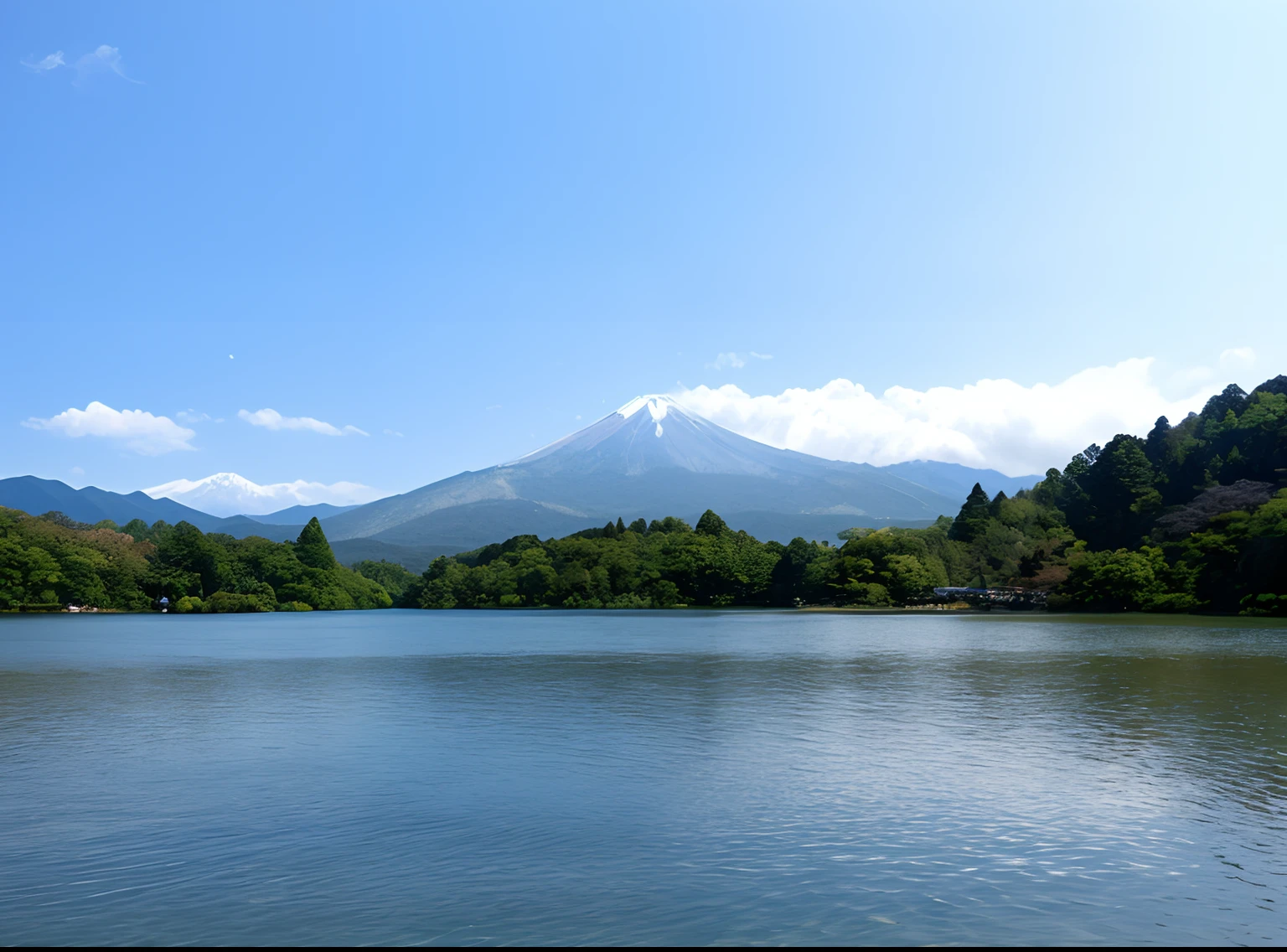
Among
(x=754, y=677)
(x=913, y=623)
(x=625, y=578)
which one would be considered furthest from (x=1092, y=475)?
(x=754, y=677)

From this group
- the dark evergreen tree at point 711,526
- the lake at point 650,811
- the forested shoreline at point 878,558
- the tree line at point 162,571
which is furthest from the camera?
the dark evergreen tree at point 711,526

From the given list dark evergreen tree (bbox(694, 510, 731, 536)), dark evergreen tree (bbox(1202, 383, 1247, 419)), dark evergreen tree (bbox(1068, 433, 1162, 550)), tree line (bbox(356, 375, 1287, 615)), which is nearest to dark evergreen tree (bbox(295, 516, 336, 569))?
tree line (bbox(356, 375, 1287, 615))

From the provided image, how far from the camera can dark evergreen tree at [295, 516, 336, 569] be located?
333 ft

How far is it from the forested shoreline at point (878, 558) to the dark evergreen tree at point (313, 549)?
0.20m

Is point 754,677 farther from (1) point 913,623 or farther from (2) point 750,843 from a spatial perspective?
(1) point 913,623

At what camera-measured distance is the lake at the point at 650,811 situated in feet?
22.2

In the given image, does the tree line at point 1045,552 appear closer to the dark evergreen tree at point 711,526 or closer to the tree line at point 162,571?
the dark evergreen tree at point 711,526

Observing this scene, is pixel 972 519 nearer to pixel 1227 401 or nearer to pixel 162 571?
pixel 1227 401

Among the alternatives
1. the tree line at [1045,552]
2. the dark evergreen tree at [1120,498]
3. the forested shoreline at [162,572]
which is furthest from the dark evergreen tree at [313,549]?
the dark evergreen tree at [1120,498]

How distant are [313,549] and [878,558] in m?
57.0

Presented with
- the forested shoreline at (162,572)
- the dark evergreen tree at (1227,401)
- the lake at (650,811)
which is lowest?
the lake at (650,811)

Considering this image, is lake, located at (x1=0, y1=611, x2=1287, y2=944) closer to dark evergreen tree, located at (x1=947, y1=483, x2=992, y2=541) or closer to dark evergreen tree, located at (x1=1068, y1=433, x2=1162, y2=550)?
dark evergreen tree, located at (x1=1068, y1=433, x2=1162, y2=550)

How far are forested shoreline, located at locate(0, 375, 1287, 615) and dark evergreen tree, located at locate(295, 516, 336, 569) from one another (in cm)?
20

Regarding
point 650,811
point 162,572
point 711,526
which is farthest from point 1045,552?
point 162,572
